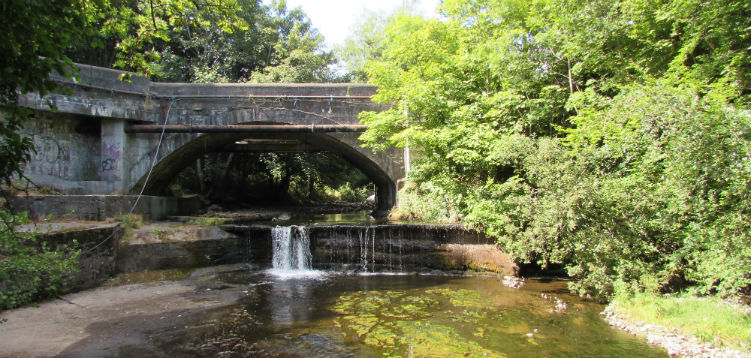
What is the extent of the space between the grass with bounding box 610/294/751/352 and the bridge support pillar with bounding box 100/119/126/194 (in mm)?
15108

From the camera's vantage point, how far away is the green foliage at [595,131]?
6.51 metres

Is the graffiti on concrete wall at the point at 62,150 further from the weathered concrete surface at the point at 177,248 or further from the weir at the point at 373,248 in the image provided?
the weir at the point at 373,248

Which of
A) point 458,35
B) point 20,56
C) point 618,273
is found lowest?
point 618,273

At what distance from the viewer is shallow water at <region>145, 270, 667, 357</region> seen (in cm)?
564

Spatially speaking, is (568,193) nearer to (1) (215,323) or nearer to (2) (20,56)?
(1) (215,323)

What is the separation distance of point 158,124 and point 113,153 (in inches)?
69.9

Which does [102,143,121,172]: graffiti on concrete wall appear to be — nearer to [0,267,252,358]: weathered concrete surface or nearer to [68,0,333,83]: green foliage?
[0,267,252,358]: weathered concrete surface

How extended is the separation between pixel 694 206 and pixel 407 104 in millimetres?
7814

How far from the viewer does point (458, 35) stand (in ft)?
45.2

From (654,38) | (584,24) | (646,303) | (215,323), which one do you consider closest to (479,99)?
(584,24)

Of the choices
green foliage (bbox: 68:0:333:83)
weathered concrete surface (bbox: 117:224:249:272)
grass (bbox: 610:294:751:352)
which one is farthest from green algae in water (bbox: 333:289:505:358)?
green foliage (bbox: 68:0:333:83)

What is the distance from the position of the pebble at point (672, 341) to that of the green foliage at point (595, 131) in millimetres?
1001

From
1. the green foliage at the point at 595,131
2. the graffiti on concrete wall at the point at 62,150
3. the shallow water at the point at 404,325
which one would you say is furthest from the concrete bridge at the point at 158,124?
the shallow water at the point at 404,325

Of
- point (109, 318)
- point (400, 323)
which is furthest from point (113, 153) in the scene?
point (400, 323)
